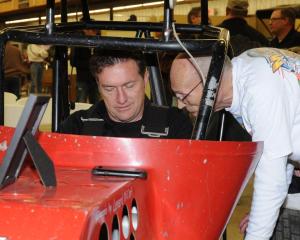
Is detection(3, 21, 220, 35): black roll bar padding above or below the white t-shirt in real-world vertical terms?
above

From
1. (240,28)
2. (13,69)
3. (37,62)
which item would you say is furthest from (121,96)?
(37,62)

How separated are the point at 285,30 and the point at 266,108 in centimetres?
306

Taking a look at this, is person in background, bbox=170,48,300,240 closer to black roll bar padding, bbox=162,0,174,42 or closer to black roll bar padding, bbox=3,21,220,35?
black roll bar padding, bbox=162,0,174,42

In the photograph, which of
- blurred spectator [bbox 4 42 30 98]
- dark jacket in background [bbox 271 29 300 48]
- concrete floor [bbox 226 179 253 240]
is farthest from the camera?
blurred spectator [bbox 4 42 30 98]

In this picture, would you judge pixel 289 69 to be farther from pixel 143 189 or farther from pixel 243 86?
pixel 143 189

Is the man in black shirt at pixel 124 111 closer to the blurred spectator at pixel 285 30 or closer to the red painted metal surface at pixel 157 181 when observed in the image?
the red painted metal surface at pixel 157 181

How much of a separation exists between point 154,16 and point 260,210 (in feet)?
18.9

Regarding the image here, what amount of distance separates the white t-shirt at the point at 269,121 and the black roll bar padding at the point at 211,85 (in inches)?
6.5

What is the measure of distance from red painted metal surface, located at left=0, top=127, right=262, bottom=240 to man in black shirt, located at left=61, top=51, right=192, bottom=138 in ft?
1.70

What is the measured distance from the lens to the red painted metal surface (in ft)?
2.87

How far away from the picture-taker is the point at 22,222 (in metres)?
0.74

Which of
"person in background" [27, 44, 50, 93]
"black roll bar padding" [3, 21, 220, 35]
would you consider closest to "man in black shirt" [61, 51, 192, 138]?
"black roll bar padding" [3, 21, 220, 35]

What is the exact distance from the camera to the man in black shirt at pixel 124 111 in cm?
169

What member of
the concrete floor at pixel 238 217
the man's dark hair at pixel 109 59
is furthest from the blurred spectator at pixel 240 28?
the man's dark hair at pixel 109 59
